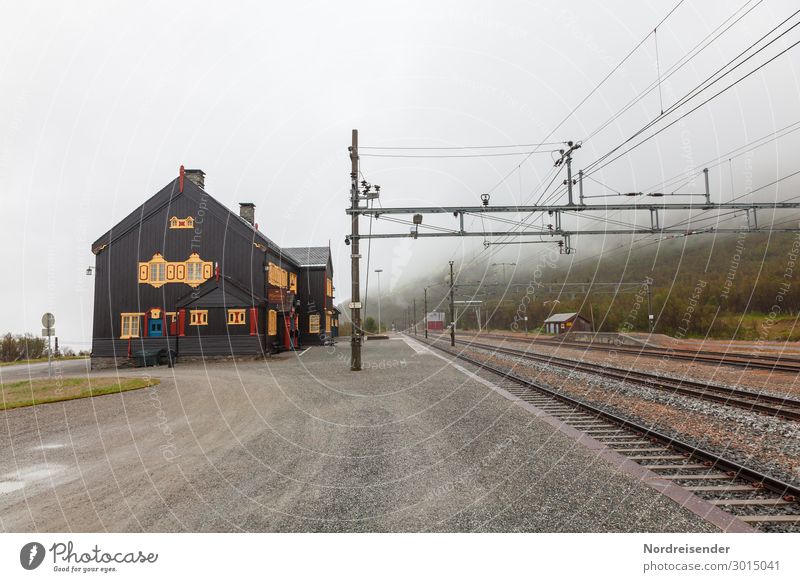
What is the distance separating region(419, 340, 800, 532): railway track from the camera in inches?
204

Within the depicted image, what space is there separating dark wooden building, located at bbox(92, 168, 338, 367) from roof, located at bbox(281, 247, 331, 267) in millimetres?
12510

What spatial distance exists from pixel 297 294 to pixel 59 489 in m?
37.4

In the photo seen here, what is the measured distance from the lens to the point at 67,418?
11.4 metres

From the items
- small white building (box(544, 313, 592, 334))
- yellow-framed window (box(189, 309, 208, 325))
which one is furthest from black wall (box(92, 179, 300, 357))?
small white building (box(544, 313, 592, 334))

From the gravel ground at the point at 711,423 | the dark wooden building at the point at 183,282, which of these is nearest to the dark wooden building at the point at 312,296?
the dark wooden building at the point at 183,282

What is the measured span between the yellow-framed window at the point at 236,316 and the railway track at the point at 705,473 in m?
23.2

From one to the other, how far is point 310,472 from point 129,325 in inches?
1108

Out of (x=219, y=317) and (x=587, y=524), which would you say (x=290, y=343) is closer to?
(x=219, y=317)

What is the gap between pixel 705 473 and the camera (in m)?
6.58

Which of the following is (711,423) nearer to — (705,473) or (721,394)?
(705,473)

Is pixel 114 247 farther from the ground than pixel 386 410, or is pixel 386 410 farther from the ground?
pixel 114 247

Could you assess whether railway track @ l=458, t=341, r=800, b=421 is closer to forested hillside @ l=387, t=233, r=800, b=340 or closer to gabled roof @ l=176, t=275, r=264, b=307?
forested hillside @ l=387, t=233, r=800, b=340
